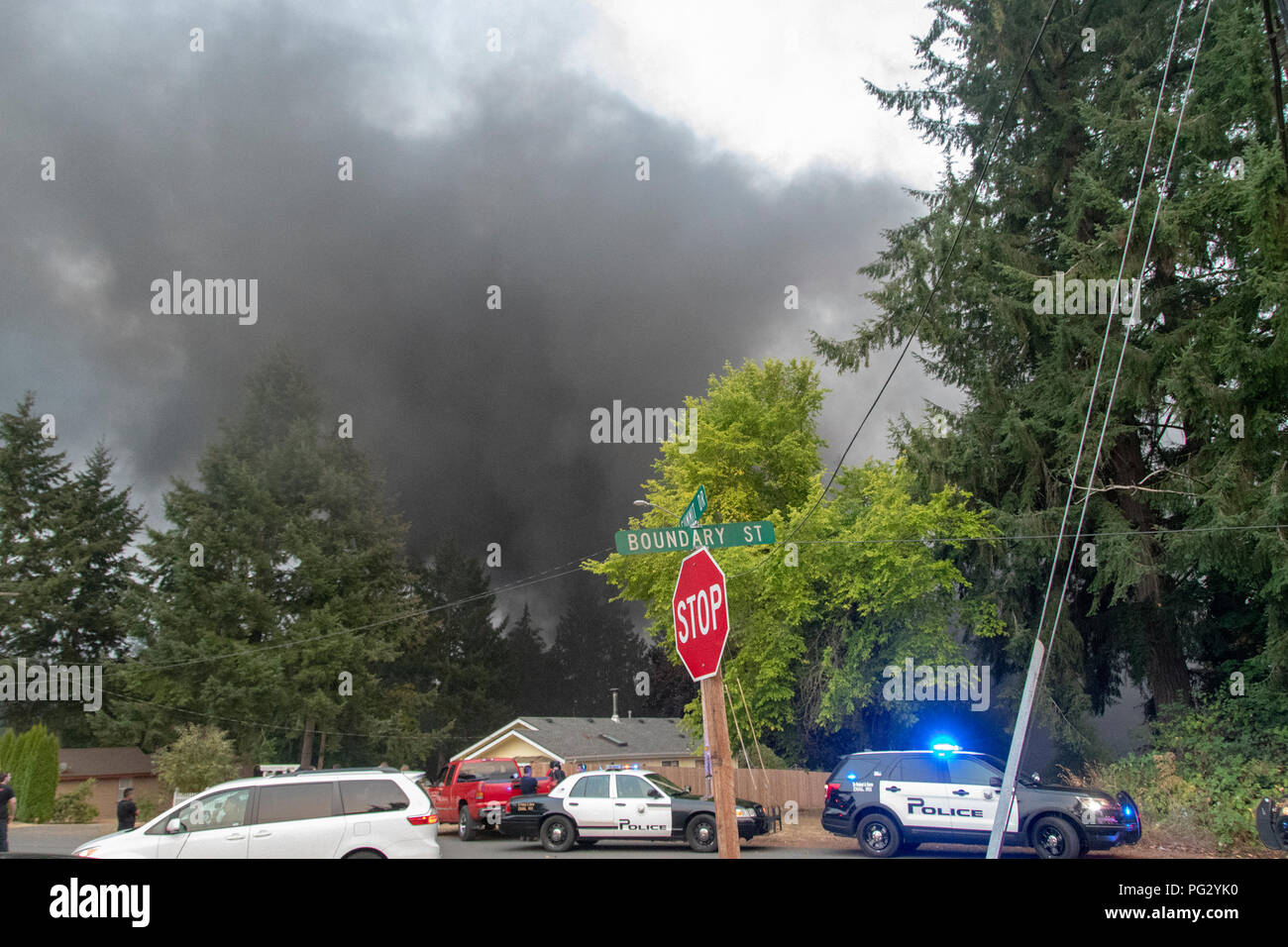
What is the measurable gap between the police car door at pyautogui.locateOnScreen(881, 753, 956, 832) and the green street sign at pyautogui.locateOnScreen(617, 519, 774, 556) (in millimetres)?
9327

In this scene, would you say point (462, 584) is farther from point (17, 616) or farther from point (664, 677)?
point (17, 616)

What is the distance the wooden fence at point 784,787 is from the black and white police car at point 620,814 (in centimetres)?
794

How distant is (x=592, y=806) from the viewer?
730 inches

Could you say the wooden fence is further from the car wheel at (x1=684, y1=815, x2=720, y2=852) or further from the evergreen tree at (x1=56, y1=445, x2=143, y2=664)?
the evergreen tree at (x1=56, y1=445, x2=143, y2=664)

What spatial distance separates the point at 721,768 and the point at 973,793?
10.1 metres

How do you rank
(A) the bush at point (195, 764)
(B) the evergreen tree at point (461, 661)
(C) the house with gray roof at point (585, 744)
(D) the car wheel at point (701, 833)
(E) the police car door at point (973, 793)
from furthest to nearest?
(B) the evergreen tree at point (461, 661) → (C) the house with gray roof at point (585, 744) → (A) the bush at point (195, 764) → (D) the car wheel at point (701, 833) → (E) the police car door at point (973, 793)

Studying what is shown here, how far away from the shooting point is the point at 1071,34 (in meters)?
26.8

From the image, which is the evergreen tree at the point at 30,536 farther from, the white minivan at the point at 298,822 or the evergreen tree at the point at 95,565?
the white minivan at the point at 298,822

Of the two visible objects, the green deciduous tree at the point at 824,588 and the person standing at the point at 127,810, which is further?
the green deciduous tree at the point at 824,588

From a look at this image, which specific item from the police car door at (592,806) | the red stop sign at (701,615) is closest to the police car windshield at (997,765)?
the police car door at (592,806)

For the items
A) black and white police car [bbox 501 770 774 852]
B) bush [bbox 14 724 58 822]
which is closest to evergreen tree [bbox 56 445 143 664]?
bush [bbox 14 724 58 822]

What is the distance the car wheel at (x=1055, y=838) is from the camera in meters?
14.5

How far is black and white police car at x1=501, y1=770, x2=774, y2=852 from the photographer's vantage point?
17.9m

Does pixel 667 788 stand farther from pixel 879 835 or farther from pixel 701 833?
pixel 879 835
